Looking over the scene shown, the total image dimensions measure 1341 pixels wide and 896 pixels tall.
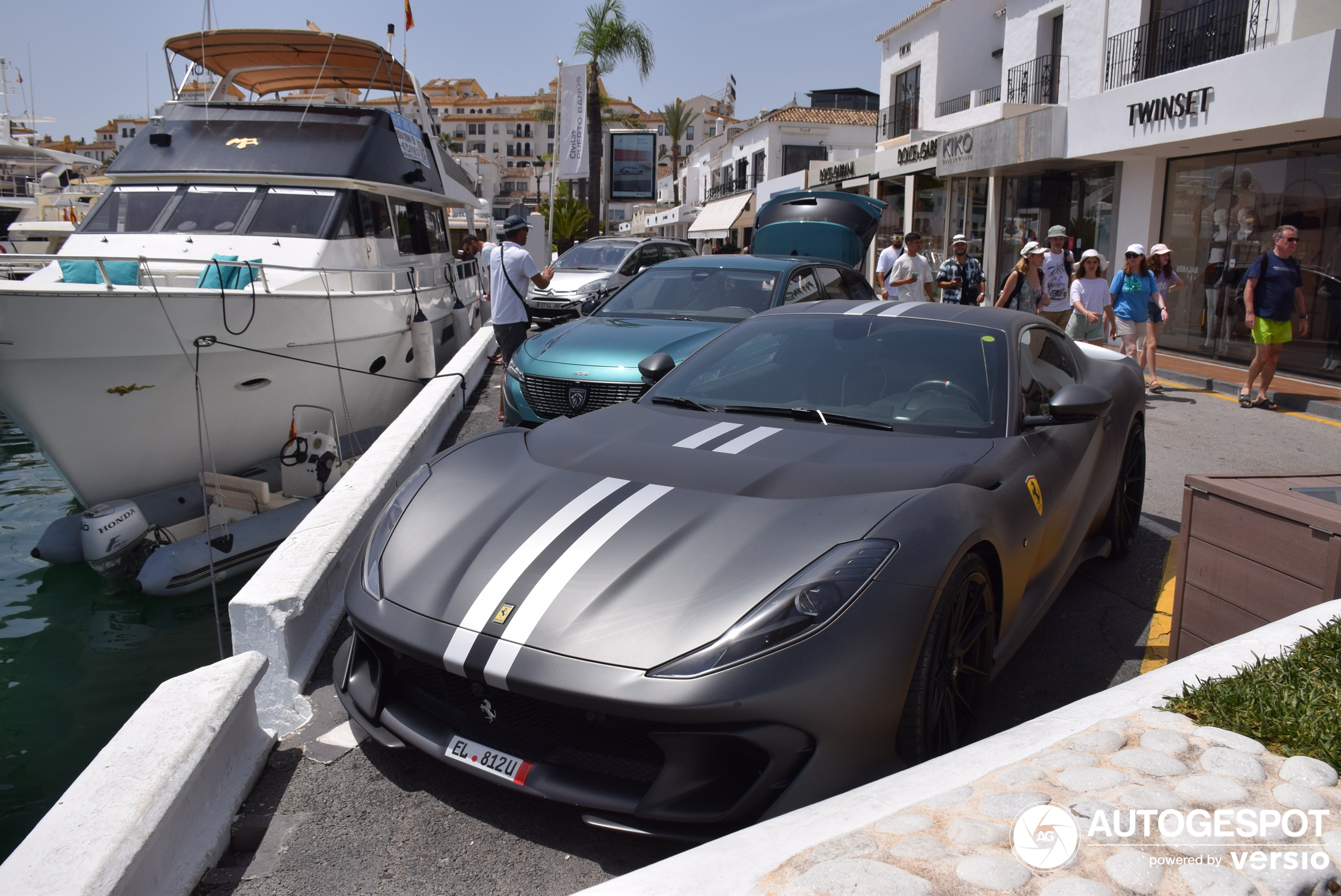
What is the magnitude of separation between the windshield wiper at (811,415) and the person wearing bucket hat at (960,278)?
27.0 ft

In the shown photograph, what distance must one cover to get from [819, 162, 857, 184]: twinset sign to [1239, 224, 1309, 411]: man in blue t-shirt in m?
20.5

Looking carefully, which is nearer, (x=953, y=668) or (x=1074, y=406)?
(x=953, y=668)

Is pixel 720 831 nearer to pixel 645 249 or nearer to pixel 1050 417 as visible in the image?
pixel 1050 417

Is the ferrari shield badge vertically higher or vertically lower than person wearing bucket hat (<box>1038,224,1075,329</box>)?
lower

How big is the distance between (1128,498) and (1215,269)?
11.9 meters

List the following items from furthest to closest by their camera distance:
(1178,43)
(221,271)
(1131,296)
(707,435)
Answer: (1178,43) → (1131,296) → (221,271) → (707,435)

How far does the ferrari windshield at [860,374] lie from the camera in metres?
3.51

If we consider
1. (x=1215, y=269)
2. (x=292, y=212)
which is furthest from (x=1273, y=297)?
(x=292, y=212)

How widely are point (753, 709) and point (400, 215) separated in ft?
36.1

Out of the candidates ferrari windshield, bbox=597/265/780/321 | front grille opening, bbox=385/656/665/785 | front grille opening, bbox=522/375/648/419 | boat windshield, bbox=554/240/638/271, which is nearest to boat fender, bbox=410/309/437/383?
ferrari windshield, bbox=597/265/780/321

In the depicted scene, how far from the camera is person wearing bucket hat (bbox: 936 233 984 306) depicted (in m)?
11.2

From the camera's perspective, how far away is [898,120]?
29.6 m

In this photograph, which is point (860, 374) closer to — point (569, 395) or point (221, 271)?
point (569, 395)

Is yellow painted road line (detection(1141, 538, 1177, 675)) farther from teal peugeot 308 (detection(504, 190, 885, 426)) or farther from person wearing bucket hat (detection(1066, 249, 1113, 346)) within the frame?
person wearing bucket hat (detection(1066, 249, 1113, 346))
